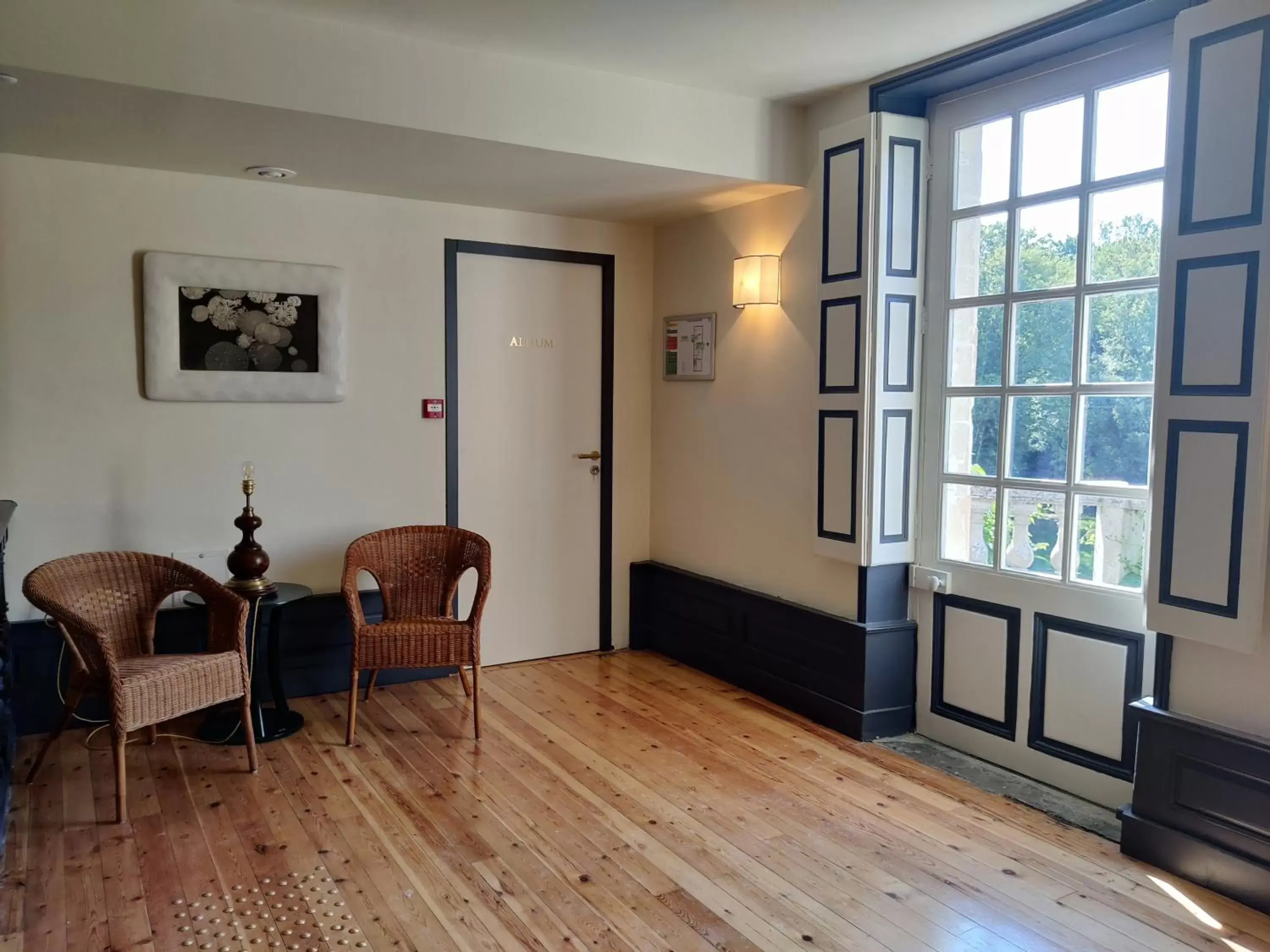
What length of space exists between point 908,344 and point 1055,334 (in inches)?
22.9

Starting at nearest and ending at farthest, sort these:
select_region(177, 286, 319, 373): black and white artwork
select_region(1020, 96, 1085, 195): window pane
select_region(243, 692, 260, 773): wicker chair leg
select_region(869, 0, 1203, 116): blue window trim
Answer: select_region(869, 0, 1203, 116): blue window trim < select_region(1020, 96, 1085, 195): window pane < select_region(243, 692, 260, 773): wicker chair leg < select_region(177, 286, 319, 373): black and white artwork

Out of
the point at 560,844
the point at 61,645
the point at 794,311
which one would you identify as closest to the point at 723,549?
the point at 794,311

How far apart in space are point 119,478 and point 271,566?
2.26 ft

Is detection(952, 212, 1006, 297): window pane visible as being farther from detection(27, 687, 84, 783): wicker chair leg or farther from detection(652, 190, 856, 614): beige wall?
detection(27, 687, 84, 783): wicker chair leg

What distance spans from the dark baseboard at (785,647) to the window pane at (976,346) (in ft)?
2.70

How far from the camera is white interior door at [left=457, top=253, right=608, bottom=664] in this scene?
454cm

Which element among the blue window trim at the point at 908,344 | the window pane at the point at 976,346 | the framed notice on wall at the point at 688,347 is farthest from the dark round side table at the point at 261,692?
the window pane at the point at 976,346

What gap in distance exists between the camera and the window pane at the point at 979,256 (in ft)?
11.1

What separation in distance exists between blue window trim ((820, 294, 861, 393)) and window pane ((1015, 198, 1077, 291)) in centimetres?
59

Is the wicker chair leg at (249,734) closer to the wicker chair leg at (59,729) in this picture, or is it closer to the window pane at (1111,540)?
the wicker chair leg at (59,729)

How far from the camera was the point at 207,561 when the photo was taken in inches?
155

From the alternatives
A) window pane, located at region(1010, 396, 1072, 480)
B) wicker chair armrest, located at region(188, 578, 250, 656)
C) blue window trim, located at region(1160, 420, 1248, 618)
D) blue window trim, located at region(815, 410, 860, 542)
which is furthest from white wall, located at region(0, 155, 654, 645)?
blue window trim, located at region(1160, 420, 1248, 618)

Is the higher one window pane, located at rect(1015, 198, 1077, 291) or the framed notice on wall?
window pane, located at rect(1015, 198, 1077, 291)

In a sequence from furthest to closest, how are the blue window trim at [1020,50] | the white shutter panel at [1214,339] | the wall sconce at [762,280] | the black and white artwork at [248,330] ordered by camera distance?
the wall sconce at [762,280], the black and white artwork at [248,330], the blue window trim at [1020,50], the white shutter panel at [1214,339]
